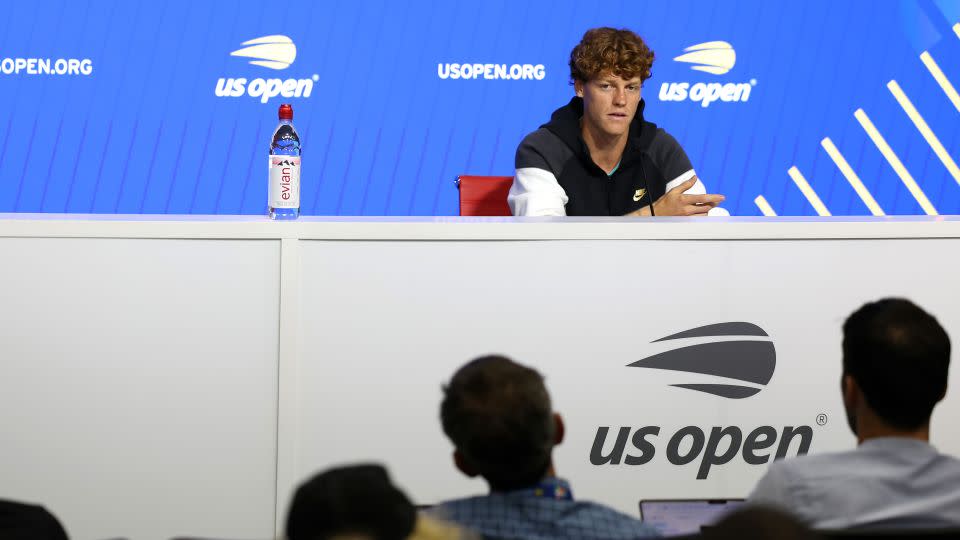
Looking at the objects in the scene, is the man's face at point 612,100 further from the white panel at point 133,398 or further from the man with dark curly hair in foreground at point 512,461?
the man with dark curly hair in foreground at point 512,461

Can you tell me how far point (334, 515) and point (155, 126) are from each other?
414cm

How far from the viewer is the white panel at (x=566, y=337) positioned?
2266 millimetres

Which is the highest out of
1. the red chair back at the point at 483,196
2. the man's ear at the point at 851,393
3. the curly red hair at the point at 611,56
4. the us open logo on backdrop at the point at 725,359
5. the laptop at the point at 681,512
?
the curly red hair at the point at 611,56

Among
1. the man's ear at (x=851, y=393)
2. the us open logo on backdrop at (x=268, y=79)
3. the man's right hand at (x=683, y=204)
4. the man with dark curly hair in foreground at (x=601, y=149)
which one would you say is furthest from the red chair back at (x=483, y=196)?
the us open logo on backdrop at (x=268, y=79)

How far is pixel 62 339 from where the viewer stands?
7.41ft

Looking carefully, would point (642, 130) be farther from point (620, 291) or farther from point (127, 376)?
point (127, 376)

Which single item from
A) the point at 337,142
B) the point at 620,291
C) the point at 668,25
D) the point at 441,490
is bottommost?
the point at 441,490

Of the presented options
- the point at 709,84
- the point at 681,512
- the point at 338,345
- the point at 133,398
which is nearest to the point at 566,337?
the point at 338,345

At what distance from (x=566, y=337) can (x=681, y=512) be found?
2.34ft

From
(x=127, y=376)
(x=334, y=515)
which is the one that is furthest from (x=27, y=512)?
(x=127, y=376)

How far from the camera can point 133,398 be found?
2250 millimetres

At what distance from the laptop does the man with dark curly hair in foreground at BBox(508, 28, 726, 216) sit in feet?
4.30

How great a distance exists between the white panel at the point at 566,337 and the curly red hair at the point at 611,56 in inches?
31.7

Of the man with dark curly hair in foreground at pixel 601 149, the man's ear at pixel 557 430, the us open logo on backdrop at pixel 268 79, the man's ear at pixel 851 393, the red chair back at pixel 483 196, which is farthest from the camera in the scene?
the us open logo on backdrop at pixel 268 79
